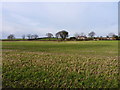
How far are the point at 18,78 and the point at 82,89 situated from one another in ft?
12.5

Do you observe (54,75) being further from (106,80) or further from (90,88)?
(106,80)

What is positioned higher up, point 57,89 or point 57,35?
point 57,35

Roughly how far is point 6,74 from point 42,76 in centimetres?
239

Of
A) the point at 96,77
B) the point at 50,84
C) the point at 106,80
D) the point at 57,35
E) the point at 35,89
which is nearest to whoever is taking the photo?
the point at 35,89

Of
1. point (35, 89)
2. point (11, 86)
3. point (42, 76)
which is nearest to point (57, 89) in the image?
point (35, 89)

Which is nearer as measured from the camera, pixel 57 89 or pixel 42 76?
pixel 57 89

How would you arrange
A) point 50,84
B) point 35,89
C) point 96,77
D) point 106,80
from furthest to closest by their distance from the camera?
point 96,77 → point 106,80 → point 50,84 → point 35,89

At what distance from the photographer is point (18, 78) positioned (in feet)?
19.5

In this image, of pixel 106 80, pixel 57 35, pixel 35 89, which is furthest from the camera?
pixel 57 35

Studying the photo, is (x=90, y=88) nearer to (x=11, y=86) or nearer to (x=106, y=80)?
(x=106, y=80)

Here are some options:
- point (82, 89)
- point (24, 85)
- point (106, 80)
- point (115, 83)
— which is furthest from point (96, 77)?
point (24, 85)

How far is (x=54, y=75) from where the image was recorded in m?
6.45

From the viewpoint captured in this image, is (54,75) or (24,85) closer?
(24,85)

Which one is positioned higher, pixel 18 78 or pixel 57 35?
pixel 57 35
